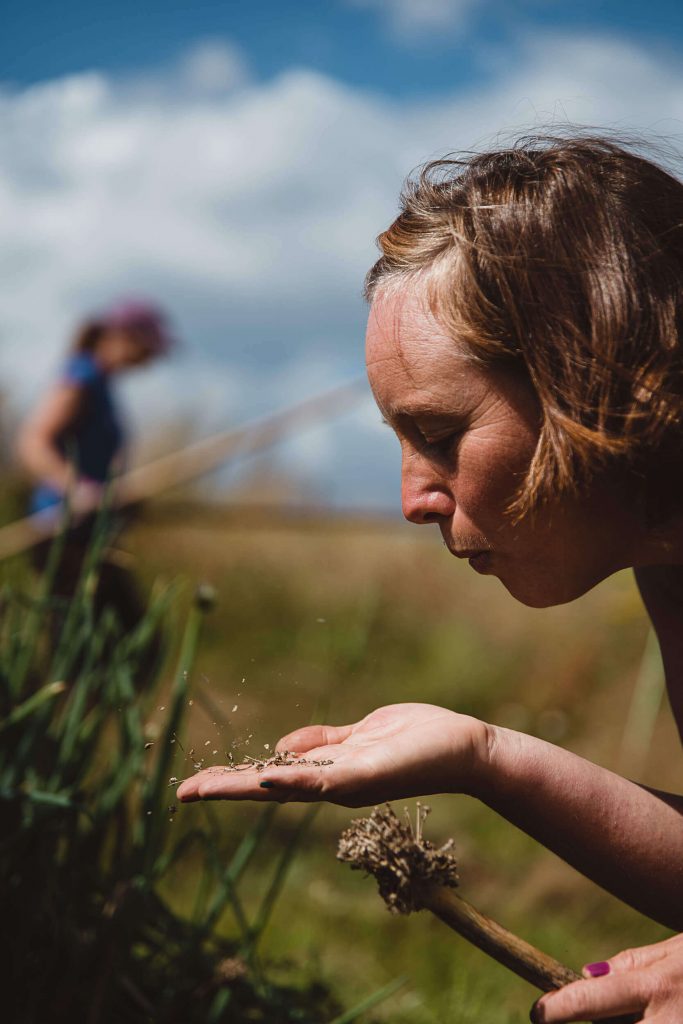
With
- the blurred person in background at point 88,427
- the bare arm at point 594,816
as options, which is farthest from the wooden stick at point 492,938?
the blurred person in background at point 88,427

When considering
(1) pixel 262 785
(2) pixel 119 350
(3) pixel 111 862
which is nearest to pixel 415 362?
(1) pixel 262 785

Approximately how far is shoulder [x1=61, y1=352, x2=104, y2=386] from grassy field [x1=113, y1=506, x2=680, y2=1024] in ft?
1.80

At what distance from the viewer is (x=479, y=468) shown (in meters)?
0.95

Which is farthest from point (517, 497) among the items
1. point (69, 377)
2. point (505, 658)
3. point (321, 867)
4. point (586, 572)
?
point (505, 658)

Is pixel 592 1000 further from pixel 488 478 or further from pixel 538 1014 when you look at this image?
pixel 488 478

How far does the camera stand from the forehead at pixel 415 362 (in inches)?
37.4

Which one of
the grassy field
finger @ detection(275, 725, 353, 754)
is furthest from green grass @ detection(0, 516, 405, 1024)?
finger @ detection(275, 725, 353, 754)

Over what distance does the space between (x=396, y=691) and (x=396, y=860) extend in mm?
3214

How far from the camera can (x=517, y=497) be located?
952 millimetres

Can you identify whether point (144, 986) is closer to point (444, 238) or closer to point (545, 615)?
point (444, 238)

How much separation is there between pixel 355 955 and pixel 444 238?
1752 mm

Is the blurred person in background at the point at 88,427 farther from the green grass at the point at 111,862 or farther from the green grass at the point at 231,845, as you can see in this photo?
the green grass at the point at 111,862

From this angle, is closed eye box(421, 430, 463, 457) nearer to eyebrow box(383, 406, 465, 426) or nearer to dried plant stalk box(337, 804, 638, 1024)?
eyebrow box(383, 406, 465, 426)

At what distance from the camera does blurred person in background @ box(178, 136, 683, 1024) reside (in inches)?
36.5
